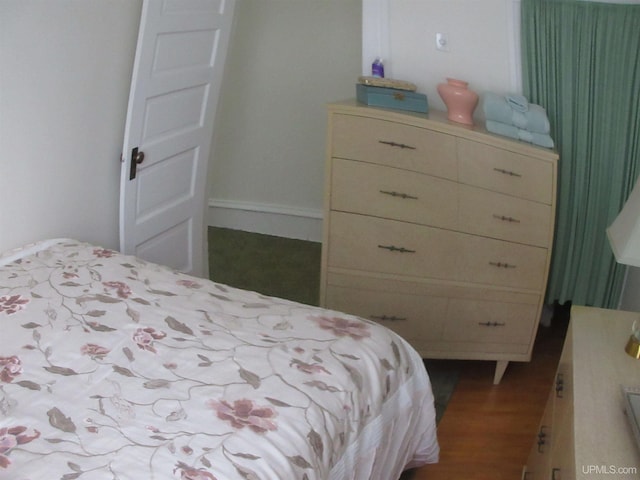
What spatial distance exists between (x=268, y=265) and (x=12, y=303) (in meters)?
2.09

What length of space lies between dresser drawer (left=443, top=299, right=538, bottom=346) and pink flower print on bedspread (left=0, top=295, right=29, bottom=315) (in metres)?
1.60

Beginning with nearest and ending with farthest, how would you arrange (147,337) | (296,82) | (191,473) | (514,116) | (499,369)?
(191,473) < (147,337) < (514,116) < (499,369) < (296,82)

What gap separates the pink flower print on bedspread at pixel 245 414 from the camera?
142cm

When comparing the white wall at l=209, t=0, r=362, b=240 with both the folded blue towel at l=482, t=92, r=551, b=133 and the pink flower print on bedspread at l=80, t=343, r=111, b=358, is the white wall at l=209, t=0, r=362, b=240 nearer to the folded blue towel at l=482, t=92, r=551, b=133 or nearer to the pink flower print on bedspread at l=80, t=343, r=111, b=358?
the folded blue towel at l=482, t=92, r=551, b=133

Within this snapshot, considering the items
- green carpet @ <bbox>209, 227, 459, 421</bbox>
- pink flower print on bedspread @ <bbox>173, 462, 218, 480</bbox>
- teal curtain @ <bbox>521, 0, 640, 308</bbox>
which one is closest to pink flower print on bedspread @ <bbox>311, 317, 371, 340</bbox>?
pink flower print on bedspread @ <bbox>173, 462, 218, 480</bbox>

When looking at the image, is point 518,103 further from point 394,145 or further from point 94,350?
point 94,350

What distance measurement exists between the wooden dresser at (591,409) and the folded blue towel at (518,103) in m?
1.04

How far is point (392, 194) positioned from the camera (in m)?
2.64

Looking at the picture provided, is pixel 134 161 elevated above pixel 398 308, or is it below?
above

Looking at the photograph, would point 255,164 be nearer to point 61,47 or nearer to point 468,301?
point 468,301

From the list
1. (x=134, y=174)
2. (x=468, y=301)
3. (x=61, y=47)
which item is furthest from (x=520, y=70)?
(x=61, y=47)

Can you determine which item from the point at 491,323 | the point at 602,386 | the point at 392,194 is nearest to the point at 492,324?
the point at 491,323

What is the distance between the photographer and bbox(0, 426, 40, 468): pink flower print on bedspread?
50.9 inches

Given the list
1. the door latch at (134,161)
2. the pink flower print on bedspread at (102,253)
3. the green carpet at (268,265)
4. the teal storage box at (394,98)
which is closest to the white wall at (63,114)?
the door latch at (134,161)
